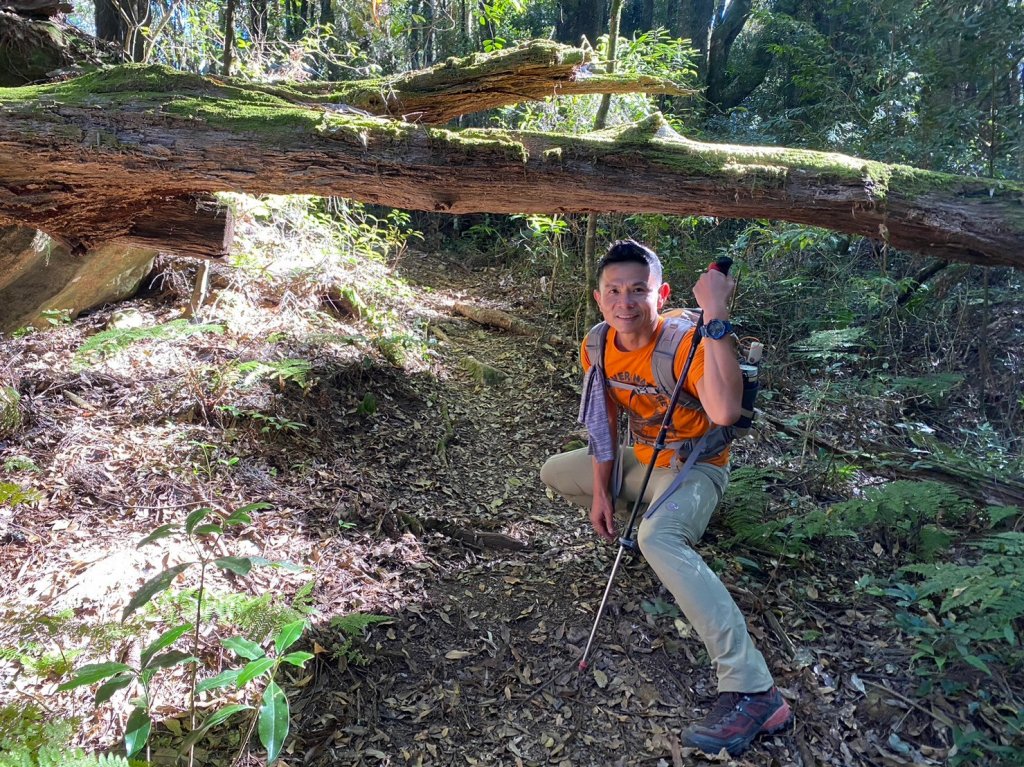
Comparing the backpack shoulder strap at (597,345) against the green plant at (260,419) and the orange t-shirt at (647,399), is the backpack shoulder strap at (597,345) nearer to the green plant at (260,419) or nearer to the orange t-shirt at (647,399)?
the orange t-shirt at (647,399)

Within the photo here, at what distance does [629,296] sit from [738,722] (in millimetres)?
1902

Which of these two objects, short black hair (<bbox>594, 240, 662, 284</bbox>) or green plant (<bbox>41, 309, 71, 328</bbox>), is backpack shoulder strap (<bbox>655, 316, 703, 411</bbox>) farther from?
green plant (<bbox>41, 309, 71, 328</bbox>)

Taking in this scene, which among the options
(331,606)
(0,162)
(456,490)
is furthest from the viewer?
(456,490)

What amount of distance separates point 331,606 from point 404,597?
40cm

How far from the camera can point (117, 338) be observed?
4.46 metres

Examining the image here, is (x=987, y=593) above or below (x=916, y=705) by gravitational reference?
above

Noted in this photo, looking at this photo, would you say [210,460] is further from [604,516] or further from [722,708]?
[722,708]

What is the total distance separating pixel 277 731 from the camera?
61.5 inches

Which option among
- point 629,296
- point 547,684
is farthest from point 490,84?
point 547,684

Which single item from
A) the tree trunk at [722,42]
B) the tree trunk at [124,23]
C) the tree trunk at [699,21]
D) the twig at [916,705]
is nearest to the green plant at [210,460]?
the twig at [916,705]

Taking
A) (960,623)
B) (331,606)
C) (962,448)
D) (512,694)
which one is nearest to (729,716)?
(512,694)

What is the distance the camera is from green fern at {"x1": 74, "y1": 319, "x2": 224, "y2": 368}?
442 cm

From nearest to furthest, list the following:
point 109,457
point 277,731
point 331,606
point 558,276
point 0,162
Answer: point 277,731
point 331,606
point 0,162
point 109,457
point 558,276

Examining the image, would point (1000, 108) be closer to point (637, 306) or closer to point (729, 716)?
point (637, 306)
